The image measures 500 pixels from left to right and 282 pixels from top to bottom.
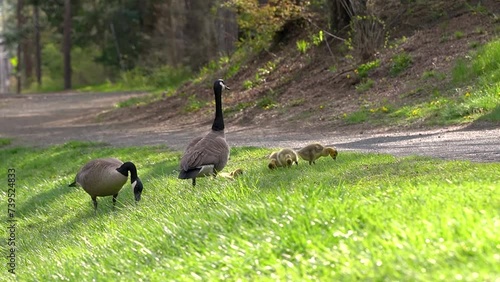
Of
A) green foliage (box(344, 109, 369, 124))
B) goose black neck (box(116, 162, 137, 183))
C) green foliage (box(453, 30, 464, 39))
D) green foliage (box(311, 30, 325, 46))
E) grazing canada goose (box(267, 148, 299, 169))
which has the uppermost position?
green foliage (box(453, 30, 464, 39))

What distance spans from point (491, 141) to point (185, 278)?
7760mm

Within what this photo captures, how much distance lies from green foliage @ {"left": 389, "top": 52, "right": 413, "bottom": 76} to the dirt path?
10.2ft

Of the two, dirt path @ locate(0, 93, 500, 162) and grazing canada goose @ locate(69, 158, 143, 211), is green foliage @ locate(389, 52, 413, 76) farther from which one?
grazing canada goose @ locate(69, 158, 143, 211)

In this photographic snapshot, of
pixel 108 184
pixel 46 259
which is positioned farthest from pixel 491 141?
pixel 46 259

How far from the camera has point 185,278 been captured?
21.2 ft

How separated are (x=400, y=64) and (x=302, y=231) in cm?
1497

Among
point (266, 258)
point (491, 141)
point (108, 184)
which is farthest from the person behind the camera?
point (491, 141)

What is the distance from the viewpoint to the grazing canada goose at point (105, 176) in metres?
12.1

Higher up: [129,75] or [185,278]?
[185,278]

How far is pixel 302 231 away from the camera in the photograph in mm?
6617

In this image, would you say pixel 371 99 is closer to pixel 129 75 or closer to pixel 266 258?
pixel 266 258

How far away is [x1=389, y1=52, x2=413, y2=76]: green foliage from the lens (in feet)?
68.8

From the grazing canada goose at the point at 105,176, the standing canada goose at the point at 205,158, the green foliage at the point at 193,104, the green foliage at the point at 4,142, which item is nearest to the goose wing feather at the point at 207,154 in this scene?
the standing canada goose at the point at 205,158

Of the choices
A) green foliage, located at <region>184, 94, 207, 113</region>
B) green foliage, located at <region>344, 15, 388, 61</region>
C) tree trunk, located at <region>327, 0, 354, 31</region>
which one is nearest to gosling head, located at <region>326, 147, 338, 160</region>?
green foliage, located at <region>344, 15, 388, 61</region>
